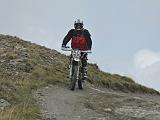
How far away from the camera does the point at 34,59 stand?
2233 centimetres

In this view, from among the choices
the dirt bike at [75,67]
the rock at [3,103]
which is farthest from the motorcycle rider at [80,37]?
the rock at [3,103]

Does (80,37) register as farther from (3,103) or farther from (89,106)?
(3,103)

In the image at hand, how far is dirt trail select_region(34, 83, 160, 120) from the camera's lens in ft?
45.2

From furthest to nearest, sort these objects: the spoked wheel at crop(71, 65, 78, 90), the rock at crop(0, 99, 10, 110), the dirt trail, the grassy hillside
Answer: the spoked wheel at crop(71, 65, 78, 90) → the dirt trail → the grassy hillside → the rock at crop(0, 99, 10, 110)

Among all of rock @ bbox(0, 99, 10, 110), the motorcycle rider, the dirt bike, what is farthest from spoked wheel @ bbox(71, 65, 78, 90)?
rock @ bbox(0, 99, 10, 110)

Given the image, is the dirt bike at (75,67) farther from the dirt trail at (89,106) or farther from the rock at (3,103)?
the rock at (3,103)

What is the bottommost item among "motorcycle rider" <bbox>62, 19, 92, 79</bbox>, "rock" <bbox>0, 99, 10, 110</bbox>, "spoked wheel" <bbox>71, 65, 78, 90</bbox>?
"rock" <bbox>0, 99, 10, 110</bbox>

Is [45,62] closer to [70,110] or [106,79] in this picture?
[106,79]

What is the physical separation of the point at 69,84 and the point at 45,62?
373cm

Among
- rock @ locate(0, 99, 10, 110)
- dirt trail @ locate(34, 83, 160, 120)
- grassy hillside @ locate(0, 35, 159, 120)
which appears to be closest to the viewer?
rock @ locate(0, 99, 10, 110)

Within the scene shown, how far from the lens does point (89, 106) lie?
1523cm

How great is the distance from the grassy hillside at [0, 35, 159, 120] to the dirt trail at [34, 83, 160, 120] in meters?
0.42

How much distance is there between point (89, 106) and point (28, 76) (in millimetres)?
4363

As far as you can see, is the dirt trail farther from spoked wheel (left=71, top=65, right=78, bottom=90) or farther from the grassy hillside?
the grassy hillside
